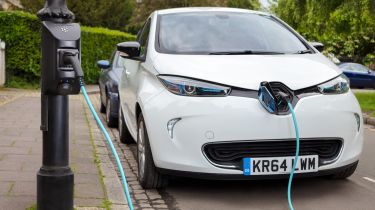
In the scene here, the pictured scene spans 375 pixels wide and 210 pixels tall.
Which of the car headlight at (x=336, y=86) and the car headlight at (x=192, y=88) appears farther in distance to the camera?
the car headlight at (x=336, y=86)

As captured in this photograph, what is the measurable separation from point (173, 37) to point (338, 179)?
2.11 metres

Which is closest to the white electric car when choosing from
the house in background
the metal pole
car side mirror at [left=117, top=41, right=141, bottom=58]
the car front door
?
the car front door

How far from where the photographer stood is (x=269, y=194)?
519cm

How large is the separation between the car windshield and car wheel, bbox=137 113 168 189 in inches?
33.8

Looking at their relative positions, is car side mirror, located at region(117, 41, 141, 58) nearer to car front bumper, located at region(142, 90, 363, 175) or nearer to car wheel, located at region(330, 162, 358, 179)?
car front bumper, located at region(142, 90, 363, 175)

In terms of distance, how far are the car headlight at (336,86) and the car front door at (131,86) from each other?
1754mm

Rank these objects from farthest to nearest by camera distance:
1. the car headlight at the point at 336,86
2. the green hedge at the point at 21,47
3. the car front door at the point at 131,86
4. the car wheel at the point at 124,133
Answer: the green hedge at the point at 21,47 → the car wheel at the point at 124,133 → the car front door at the point at 131,86 → the car headlight at the point at 336,86

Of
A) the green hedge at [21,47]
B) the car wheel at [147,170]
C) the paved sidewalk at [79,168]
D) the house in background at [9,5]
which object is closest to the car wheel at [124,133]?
the paved sidewalk at [79,168]

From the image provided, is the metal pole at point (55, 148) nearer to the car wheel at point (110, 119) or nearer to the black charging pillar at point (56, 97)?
the black charging pillar at point (56, 97)

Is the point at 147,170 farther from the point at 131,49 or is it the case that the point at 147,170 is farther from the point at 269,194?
the point at 131,49

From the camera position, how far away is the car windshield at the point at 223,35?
567 centimetres

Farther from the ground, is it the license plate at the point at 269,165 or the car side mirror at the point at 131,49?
the car side mirror at the point at 131,49

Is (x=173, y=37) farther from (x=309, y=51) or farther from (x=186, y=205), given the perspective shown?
(x=186, y=205)

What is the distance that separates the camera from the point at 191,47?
563 cm
